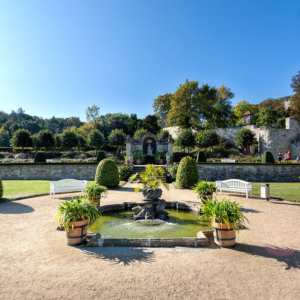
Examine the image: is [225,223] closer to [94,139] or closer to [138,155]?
[138,155]

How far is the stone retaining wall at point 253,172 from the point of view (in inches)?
583

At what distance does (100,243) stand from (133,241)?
0.64 m

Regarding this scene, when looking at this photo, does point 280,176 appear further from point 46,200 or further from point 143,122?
point 143,122

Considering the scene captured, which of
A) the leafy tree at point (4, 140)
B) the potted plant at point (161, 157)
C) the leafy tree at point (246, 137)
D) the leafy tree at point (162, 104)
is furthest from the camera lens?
the leafy tree at point (4, 140)

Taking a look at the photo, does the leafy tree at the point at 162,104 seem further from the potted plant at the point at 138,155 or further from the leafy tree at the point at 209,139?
the potted plant at the point at 138,155

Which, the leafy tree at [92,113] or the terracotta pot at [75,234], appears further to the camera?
the leafy tree at [92,113]

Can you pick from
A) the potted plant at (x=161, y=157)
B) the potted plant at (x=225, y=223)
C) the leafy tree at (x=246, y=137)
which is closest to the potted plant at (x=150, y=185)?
the potted plant at (x=225, y=223)

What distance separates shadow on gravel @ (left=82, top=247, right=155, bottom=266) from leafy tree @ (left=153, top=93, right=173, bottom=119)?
1609 inches

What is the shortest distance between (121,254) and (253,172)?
14459 mm

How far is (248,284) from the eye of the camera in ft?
8.63

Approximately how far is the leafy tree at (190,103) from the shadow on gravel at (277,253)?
29185 millimetres

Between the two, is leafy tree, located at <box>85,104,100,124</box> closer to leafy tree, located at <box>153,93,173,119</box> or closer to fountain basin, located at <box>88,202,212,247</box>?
leafy tree, located at <box>153,93,173,119</box>

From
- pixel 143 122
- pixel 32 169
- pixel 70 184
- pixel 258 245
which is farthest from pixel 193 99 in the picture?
pixel 258 245

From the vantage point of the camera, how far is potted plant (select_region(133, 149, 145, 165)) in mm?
19484
